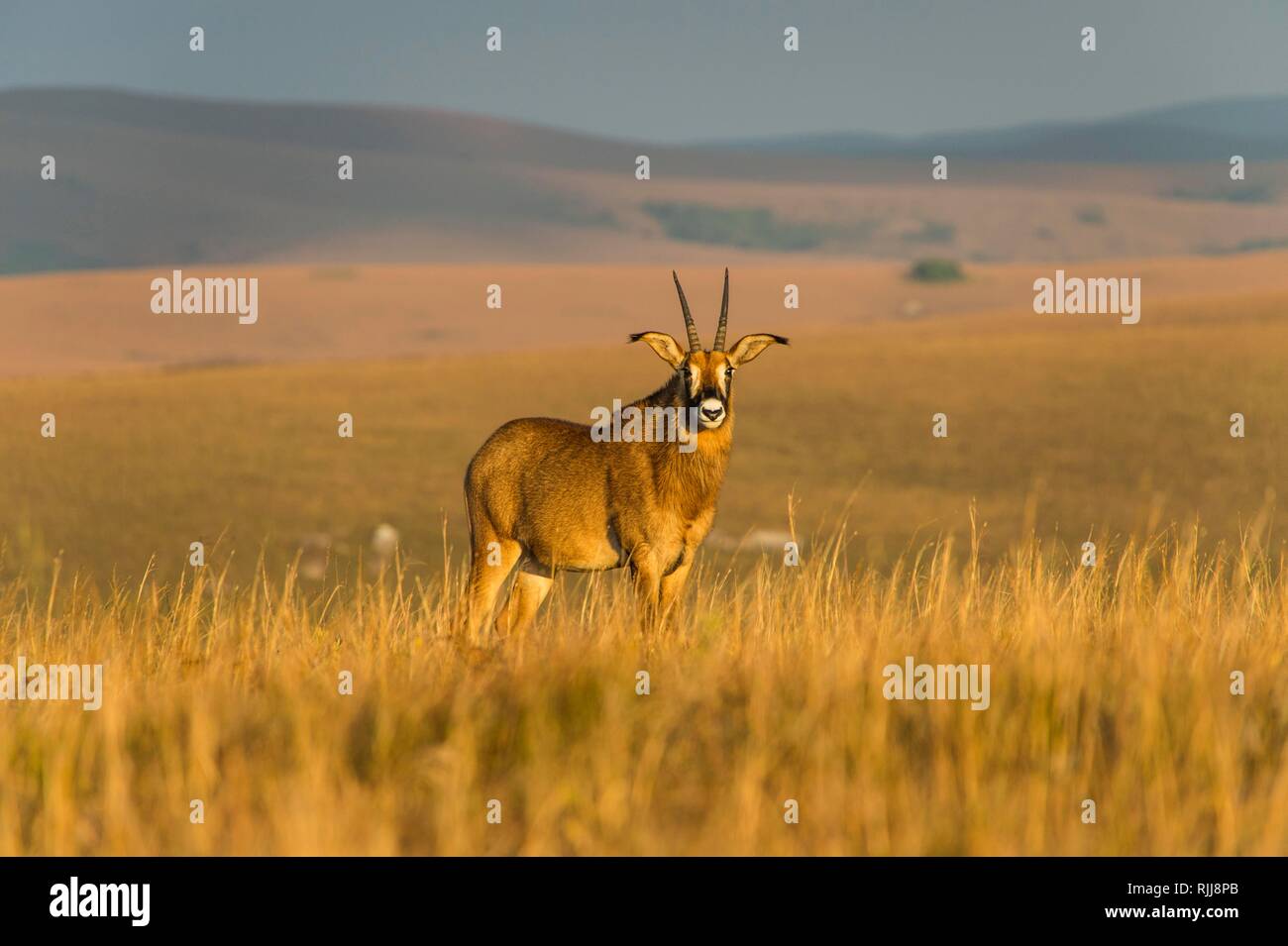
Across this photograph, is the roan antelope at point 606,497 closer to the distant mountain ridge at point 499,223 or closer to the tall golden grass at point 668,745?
the tall golden grass at point 668,745

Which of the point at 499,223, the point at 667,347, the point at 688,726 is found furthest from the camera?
the point at 499,223

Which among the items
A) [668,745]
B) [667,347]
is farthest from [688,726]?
[667,347]

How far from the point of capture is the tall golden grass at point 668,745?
18.4 ft

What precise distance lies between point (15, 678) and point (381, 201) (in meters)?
194

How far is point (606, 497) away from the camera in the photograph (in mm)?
9000

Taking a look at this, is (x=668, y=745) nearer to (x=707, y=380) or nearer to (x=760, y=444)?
(x=707, y=380)

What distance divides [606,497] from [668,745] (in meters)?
2.83

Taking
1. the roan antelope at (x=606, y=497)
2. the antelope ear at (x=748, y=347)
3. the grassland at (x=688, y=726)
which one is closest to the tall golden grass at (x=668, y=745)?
the grassland at (x=688, y=726)

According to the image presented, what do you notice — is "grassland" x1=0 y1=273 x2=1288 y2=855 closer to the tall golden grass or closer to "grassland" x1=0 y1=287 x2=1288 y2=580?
the tall golden grass

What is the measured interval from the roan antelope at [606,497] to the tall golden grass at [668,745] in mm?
595

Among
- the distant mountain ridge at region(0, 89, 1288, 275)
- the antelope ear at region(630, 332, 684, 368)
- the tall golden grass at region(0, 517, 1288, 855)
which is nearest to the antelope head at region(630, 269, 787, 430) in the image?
the antelope ear at region(630, 332, 684, 368)

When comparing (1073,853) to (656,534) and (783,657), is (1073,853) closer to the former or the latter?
(783,657)
